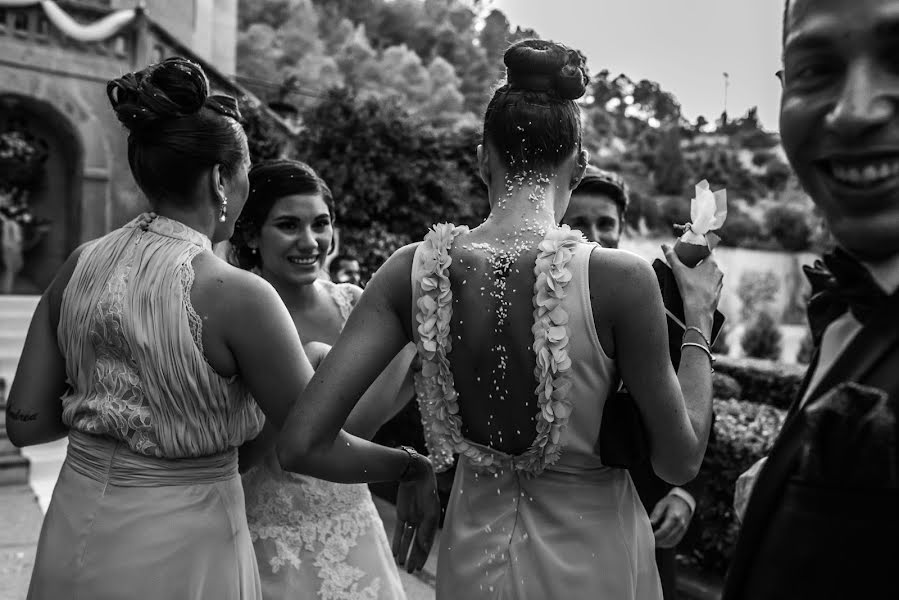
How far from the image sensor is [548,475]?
5.51 ft

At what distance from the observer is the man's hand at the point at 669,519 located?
229 cm

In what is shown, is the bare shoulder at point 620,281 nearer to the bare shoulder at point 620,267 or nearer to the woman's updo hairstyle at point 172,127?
the bare shoulder at point 620,267

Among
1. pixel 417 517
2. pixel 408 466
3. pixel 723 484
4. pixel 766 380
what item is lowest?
pixel 766 380

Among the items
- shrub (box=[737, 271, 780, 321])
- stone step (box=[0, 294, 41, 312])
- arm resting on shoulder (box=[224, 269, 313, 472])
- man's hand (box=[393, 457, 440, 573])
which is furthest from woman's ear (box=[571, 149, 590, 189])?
shrub (box=[737, 271, 780, 321])

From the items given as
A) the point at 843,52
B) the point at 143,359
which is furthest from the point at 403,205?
the point at 843,52

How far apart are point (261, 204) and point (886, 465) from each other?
241 centimetres

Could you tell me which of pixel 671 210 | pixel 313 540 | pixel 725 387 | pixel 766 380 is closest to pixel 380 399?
pixel 313 540

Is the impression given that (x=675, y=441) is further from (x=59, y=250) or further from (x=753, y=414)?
(x=59, y=250)

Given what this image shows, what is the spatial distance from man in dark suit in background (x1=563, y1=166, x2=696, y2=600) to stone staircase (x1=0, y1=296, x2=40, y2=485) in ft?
15.8

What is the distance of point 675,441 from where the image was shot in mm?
1596

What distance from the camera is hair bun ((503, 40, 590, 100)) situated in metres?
1.69

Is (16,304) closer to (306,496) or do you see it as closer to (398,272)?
(306,496)

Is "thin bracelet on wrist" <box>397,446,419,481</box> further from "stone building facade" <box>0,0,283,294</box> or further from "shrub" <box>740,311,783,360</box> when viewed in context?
"shrub" <box>740,311,783,360</box>

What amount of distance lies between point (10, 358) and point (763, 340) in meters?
13.3
